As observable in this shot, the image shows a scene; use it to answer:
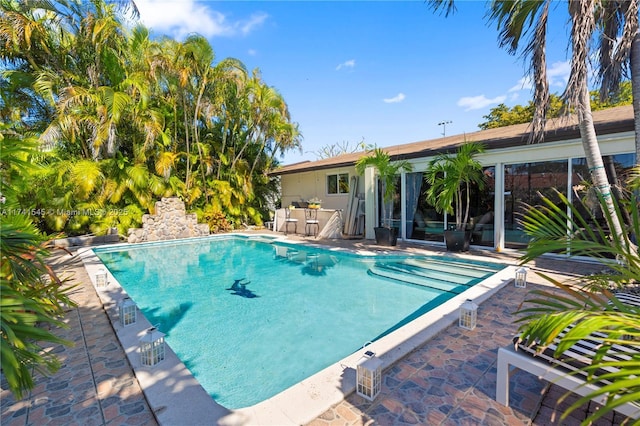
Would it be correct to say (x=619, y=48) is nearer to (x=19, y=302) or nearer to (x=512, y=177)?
(x=512, y=177)

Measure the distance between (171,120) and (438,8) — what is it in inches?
542

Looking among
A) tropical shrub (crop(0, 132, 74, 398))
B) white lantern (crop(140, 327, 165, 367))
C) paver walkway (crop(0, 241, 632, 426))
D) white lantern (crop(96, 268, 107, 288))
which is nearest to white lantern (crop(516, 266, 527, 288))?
paver walkway (crop(0, 241, 632, 426))

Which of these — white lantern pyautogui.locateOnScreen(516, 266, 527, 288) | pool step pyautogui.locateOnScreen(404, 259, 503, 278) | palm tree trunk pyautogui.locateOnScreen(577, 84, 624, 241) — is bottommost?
pool step pyautogui.locateOnScreen(404, 259, 503, 278)

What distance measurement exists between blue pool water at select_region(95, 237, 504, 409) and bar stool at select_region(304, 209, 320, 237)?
9.43 ft

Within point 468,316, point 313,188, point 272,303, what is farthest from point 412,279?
point 313,188

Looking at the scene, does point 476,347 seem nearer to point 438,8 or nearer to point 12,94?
point 438,8

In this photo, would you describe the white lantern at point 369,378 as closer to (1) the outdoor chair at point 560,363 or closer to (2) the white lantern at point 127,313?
(1) the outdoor chair at point 560,363

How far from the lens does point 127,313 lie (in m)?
4.52

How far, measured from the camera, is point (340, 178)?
16.1 metres

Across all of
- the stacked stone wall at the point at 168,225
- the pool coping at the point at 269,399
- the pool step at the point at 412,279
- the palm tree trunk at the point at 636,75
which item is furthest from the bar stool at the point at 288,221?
the palm tree trunk at the point at 636,75

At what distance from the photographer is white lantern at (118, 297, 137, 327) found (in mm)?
4465

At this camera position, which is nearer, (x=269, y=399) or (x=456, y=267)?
(x=269, y=399)

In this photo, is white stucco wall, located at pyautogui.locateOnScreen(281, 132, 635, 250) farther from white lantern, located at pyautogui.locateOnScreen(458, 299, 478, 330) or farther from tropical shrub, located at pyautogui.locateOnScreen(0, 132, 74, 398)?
tropical shrub, located at pyautogui.locateOnScreen(0, 132, 74, 398)

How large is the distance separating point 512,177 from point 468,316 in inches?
266
